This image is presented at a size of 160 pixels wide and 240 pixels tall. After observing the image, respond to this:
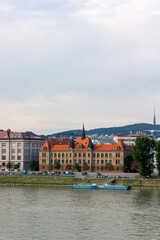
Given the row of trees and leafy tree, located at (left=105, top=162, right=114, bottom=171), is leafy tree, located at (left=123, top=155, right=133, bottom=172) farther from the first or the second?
the row of trees

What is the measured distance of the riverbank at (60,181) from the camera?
14738cm

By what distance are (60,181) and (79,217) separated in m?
75.4

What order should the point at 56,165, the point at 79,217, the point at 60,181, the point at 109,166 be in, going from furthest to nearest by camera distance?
the point at 56,165
the point at 109,166
the point at 60,181
the point at 79,217

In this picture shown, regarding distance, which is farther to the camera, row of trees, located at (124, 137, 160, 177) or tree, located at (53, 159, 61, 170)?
tree, located at (53, 159, 61, 170)

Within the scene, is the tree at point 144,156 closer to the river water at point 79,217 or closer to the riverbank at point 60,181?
the riverbank at point 60,181

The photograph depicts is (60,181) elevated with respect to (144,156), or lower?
lower

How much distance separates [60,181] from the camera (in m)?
154

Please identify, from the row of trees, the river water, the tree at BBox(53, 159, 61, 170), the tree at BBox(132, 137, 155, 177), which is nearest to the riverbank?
the tree at BBox(132, 137, 155, 177)

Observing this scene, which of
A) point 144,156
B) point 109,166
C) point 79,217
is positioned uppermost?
point 144,156

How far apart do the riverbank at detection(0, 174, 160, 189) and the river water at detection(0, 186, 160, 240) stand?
31296 millimetres

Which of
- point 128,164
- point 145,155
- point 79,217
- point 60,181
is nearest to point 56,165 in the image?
point 128,164

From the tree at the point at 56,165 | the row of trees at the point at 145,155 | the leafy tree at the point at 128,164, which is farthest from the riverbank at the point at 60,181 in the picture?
the tree at the point at 56,165

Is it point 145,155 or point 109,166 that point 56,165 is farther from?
point 145,155

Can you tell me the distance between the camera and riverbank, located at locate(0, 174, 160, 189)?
5802 inches
